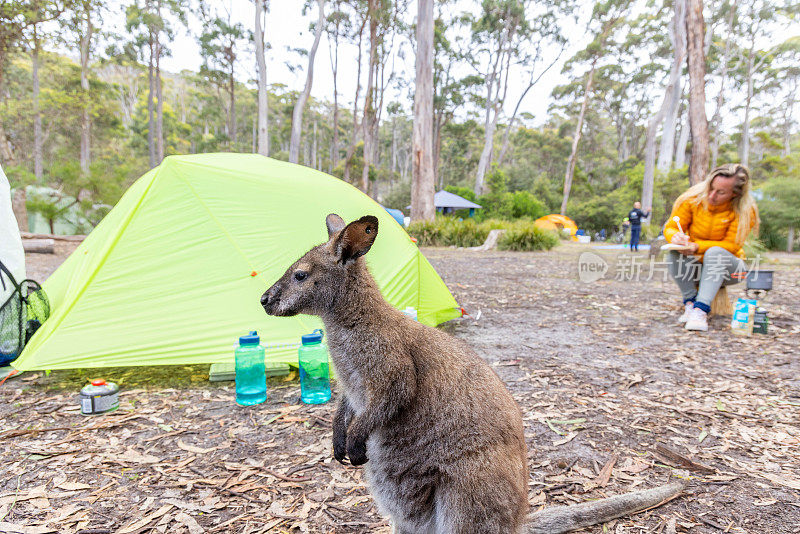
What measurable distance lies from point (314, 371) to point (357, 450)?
1.65 m

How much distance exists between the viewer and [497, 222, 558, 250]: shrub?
43.5ft

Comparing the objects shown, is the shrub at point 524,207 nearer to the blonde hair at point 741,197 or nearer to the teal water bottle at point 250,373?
the blonde hair at point 741,197

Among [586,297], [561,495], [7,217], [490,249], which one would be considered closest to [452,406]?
[561,495]

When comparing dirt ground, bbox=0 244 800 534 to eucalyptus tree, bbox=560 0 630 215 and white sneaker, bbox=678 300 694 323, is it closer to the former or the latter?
white sneaker, bbox=678 300 694 323

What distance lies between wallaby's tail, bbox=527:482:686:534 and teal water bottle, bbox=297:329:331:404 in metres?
1.67

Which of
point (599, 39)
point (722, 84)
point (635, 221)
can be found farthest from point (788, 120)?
point (635, 221)

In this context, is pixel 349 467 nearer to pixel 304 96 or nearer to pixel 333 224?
pixel 333 224

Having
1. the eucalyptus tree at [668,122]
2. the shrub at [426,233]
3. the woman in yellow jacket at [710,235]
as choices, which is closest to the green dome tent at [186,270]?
the woman in yellow jacket at [710,235]

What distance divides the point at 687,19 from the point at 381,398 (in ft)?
37.6

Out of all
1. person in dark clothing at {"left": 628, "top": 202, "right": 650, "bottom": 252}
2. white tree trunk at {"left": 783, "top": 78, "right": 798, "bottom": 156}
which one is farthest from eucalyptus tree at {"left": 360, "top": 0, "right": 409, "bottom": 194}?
white tree trunk at {"left": 783, "top": 78, "right": 798, "bottom": 156}

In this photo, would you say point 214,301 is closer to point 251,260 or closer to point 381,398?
point 251,260

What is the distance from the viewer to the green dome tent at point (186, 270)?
9.62 ft

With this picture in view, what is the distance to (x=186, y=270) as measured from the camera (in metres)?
3.17

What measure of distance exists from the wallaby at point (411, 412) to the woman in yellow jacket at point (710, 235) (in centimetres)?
389
